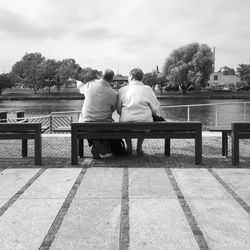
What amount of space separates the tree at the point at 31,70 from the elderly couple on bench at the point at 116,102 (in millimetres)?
104193

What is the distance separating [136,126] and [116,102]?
86 cm

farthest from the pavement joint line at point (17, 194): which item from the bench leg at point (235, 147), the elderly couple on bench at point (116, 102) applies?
the bench leg at point (235, 147)

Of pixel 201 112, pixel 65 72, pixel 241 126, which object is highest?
pixel 65 72

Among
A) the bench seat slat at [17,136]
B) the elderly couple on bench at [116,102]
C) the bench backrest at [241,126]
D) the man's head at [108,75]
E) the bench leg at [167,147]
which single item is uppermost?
the man's head at [108,75]

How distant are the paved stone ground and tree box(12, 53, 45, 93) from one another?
4140 inches

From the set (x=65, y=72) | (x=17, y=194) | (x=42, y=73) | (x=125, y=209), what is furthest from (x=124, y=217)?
(x=42, y=73)

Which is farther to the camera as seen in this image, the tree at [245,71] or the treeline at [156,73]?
the tree at [245,71]

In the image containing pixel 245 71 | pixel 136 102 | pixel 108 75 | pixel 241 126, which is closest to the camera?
pixel 241 126

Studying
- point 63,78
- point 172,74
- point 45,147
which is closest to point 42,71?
point 63,78

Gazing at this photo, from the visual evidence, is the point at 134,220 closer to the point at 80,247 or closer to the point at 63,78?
the point at 80,247

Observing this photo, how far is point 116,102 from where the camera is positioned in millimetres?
7441

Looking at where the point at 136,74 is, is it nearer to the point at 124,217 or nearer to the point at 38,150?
the point at 38,150

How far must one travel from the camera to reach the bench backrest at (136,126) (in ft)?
22.2

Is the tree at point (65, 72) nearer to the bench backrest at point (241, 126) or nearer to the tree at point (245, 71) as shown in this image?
the tree at point (245, 71)
